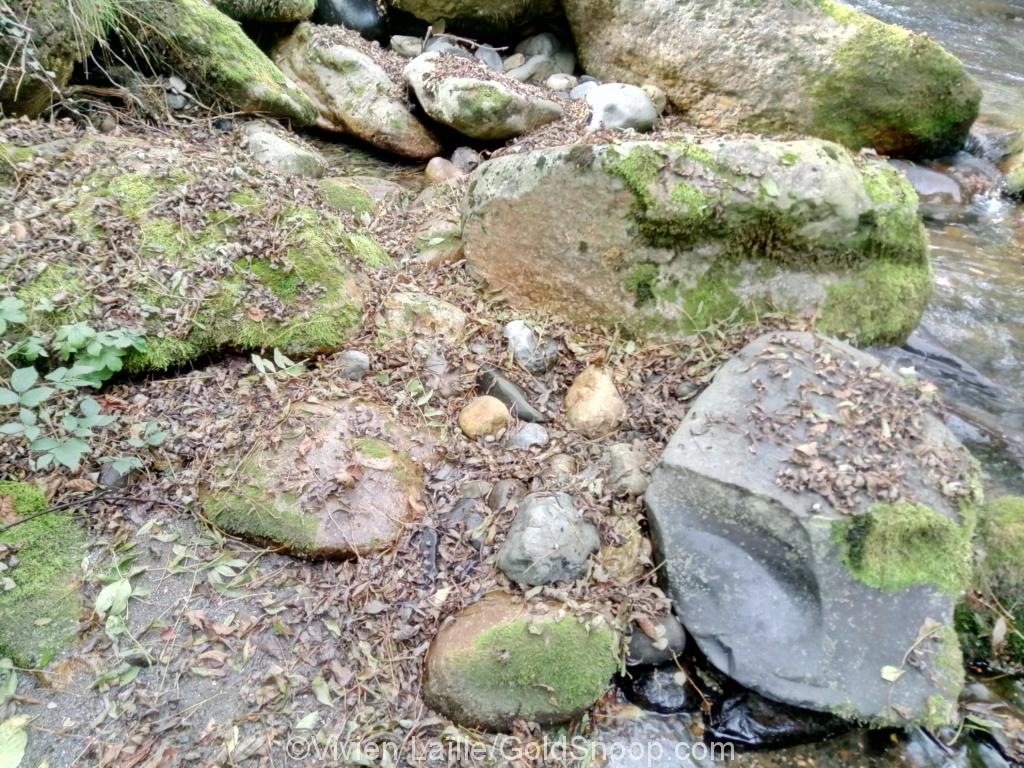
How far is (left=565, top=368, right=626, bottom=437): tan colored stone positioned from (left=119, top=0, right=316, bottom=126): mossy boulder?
11.2 ft

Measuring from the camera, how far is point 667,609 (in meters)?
2.96

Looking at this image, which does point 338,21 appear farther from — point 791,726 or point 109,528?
point 791,726

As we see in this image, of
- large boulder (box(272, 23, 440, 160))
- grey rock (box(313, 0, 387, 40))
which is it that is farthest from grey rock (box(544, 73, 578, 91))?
grey rock (box(313, 0, 387, 40))

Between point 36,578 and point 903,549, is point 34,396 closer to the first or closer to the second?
point 36,578

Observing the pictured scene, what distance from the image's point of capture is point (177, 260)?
353cm

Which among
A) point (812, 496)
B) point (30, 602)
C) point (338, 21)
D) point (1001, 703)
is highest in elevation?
point (338, 21)

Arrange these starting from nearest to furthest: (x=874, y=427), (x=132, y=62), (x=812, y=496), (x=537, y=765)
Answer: (x=537, y=765), (x=812, y=496), (x=874, y=427), (x=132, y=62)

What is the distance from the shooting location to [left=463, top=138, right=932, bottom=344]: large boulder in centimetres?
→ 386

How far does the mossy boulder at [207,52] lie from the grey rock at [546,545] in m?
3.94

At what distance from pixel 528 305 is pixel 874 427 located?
2.06 m

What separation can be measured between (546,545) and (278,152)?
141 inches

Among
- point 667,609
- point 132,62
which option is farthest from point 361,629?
point 132,62

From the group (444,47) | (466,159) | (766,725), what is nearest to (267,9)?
(444,47)

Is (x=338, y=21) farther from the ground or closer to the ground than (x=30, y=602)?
farther from the ground
